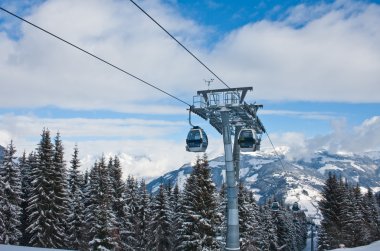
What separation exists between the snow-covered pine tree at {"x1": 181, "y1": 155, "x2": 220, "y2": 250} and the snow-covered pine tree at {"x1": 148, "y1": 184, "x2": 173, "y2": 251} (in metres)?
8.92

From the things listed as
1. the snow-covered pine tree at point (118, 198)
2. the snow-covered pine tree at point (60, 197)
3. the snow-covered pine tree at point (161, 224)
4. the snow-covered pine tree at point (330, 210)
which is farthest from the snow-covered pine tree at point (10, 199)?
the snow-covered pine tree at point (330, 210)

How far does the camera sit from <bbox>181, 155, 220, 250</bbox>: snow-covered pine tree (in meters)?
36.3

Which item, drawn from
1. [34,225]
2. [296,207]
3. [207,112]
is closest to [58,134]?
[34,225]

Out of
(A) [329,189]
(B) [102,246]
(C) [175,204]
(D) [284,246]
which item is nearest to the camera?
(B) [102,246]

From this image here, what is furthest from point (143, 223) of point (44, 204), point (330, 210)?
point (330, 210)

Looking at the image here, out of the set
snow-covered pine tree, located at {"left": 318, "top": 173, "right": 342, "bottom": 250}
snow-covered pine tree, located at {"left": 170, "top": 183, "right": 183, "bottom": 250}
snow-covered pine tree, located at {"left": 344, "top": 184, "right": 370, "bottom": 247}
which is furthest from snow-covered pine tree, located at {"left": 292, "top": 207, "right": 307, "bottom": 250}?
snow-covered pine tree, located at {"left": 170, "top": 183, "right": 183, "bottom": 250}

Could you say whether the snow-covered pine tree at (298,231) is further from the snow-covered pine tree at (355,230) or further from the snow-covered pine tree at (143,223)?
the snow-covered pine tree at (143,223)

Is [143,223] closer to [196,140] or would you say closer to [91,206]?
[91,206]

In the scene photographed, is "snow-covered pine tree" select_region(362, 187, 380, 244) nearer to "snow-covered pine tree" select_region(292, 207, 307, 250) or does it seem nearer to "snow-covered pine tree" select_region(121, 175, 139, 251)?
"snow-covered pine tree" select_region(292, 207, 307, 250)

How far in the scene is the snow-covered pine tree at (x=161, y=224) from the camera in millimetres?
46406

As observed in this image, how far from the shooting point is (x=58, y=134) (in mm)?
44625

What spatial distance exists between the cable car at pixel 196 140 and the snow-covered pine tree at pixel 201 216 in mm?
13393

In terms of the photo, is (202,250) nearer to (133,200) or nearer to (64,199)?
(64,199)

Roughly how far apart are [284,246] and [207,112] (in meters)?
50.5
